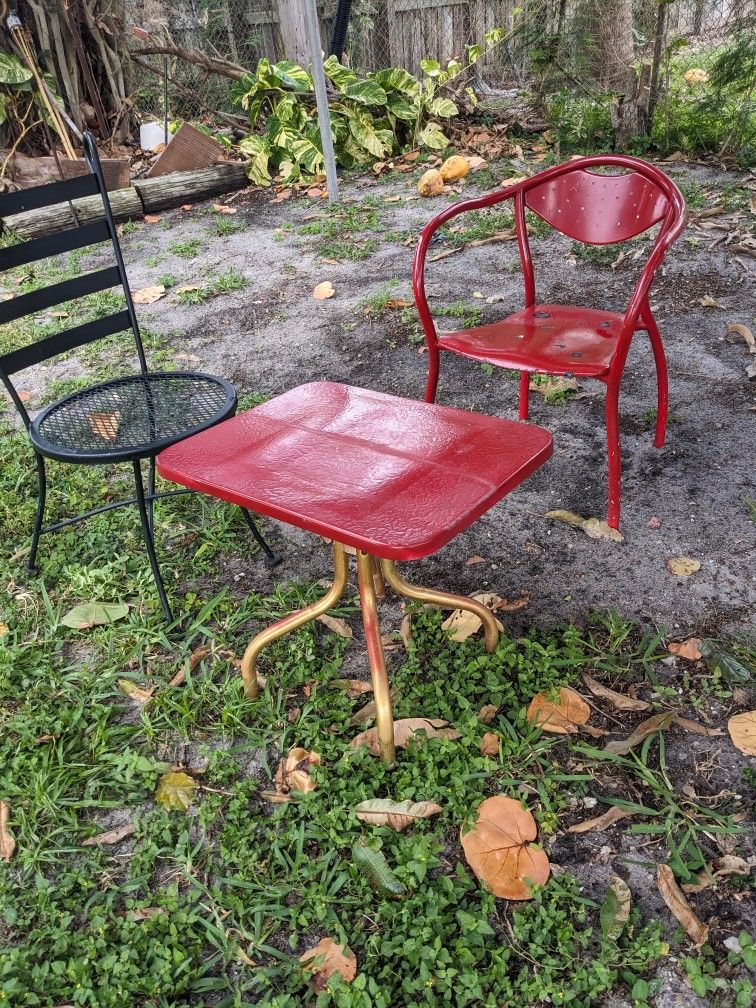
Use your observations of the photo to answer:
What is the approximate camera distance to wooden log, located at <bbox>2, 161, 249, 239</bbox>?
5.85 metres

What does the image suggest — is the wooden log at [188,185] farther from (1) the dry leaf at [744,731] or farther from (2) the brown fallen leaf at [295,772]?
(1) the dry leaf at [744,731]

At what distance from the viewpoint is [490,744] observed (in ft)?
6.26

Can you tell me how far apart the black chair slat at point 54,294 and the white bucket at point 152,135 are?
589 centimetres

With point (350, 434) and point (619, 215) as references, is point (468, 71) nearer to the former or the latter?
point (619, 215)

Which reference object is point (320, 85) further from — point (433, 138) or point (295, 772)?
point (295, 772)

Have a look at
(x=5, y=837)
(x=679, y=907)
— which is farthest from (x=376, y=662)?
(x=5, y=837)

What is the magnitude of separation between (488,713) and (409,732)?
214mm

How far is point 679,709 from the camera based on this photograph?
1.96m

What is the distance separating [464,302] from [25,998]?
3.75 m

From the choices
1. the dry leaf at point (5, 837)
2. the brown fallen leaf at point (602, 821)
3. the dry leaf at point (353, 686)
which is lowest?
the brown fallen leaf at point (602, 821)

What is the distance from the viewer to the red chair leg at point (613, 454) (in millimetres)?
2373

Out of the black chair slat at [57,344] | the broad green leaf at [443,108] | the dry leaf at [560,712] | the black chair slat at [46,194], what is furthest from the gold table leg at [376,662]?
the broad green leaf at [443,108]

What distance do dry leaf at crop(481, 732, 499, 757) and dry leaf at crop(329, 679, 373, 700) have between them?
357 millimetres

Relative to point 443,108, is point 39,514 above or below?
below
